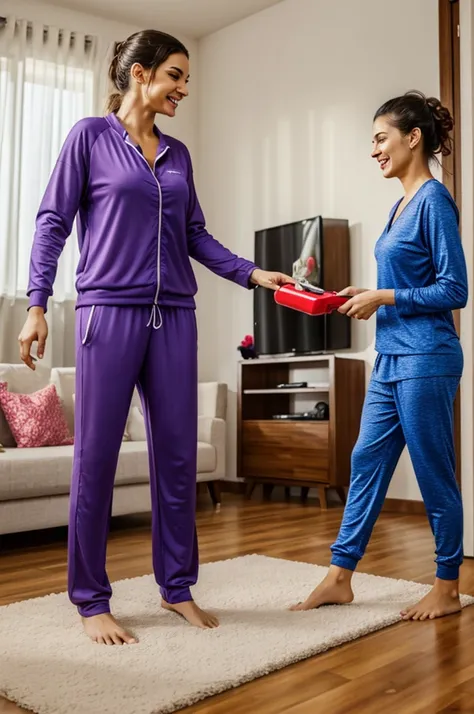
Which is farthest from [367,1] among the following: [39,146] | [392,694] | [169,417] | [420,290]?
[392,694]

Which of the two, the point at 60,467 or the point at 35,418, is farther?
the point at 35,418

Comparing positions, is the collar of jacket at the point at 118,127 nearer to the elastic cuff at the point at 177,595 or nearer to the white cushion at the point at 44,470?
the elastic cuff at the point at 177,595

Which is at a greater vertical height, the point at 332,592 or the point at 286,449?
the point at 286,449

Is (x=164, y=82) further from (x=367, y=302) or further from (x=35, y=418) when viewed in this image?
(x=35, y=418)

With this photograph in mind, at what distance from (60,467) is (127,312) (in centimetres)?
173

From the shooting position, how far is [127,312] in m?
1.92

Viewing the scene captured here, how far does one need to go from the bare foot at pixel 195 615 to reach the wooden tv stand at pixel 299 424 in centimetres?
253

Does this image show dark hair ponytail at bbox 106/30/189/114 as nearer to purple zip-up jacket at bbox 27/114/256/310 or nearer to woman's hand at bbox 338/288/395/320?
purple zip-up jacket at bbox 27/114/256/310

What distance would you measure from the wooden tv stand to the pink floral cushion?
133cm

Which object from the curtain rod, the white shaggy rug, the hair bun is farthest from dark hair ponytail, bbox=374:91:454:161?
the curtain rod

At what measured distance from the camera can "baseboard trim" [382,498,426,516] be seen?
4453 mm

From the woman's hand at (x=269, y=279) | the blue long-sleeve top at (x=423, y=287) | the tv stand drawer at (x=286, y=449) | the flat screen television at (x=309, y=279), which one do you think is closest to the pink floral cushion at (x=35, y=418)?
the tv stand drawer at (x=286, y=449)

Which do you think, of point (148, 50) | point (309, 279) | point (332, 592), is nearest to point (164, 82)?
point (148, 50)

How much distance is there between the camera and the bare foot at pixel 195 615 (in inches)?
78.9
